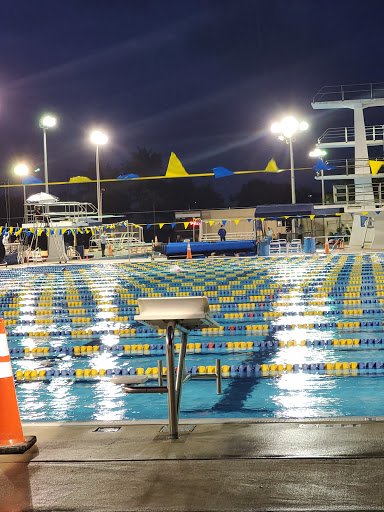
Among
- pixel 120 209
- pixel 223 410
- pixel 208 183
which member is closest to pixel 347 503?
pixel 223 410

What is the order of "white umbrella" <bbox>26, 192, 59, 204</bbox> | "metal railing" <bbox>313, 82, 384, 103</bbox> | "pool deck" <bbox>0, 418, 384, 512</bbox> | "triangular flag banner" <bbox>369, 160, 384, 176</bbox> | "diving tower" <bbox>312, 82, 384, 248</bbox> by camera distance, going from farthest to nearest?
"metal railing" <bbox>313, 82, 384, 103</bbox>, "diving tower" <bbox>312, 82, 384, 248</bbox>, "triangular flag banner" <bbox>369, 160, 384, 176</bbox>, "white umbrella" <bbox>26, 192, 59, 204</bbox>, "pool deck" <bbox>0, 418, 384, 512</bbox>

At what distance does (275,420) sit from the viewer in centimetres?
388

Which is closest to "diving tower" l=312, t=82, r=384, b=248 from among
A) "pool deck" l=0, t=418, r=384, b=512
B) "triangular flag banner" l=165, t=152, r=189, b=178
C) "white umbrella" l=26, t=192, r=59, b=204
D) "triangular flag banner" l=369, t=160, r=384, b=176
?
"triangular flag banner" l=369, t=160, r=384, b=176

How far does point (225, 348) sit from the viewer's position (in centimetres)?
764

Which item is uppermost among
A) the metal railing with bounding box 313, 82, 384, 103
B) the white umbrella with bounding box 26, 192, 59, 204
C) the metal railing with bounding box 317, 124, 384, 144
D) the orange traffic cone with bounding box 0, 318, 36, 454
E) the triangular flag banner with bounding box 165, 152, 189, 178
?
the metal railing with bounding box 313, 82, 384, 103

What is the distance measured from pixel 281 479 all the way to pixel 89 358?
4.78m

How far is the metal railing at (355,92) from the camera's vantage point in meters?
32.0

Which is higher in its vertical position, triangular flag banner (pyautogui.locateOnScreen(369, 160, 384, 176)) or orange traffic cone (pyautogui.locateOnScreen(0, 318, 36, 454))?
triangular flag banner (pyautogui.locateOnScreen(369, 160, 384, 176))

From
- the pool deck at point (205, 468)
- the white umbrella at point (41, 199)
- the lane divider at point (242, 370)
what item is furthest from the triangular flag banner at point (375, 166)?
the pool deck at point (205, 468)

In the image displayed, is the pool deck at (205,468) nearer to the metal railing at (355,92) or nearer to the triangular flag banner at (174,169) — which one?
the triangular flag banner at (174,169)

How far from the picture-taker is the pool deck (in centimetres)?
266

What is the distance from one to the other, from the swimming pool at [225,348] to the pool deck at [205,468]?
3.88ft

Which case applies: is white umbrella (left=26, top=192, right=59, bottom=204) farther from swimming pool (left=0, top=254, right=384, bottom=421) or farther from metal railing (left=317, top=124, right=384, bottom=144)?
metal railing (left=317, top=124, right=384, bottom=144)

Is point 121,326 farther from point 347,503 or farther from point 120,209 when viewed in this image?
point 120,209
